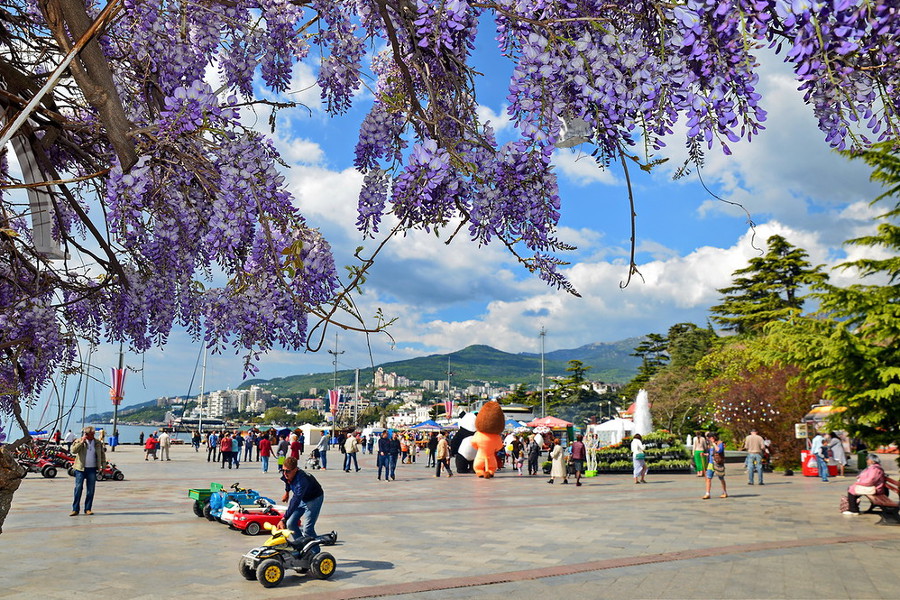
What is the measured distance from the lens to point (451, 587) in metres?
7.80

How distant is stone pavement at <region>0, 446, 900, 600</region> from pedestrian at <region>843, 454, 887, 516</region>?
36 cm

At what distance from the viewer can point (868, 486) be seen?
14.2m

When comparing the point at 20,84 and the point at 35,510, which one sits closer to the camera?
the point at 20,84

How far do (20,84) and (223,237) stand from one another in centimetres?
164

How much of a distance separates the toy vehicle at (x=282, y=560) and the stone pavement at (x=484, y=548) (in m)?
0.14

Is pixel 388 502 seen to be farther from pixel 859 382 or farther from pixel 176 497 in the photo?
pixel 859 382

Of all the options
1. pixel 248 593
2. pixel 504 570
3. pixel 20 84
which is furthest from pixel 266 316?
pixel 504 570

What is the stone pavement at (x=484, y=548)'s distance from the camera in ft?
25.5

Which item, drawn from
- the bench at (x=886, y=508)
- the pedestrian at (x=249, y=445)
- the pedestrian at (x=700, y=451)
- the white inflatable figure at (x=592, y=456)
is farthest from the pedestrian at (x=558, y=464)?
the pedestrian at (x=249, y=445)

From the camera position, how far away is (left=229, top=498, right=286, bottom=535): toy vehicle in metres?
11.7

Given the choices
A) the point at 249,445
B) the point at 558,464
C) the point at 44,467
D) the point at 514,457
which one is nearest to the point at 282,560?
the point at 558,464

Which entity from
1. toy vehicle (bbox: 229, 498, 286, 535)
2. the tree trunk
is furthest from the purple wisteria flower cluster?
toy vehicle (bbox: 229, 498, 286, 535)

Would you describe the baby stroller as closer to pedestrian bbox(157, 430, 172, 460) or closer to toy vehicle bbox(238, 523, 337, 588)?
pedestrian bbox(157, 430, 172, 460)

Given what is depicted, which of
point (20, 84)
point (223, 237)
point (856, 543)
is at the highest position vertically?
point (20, 84)
